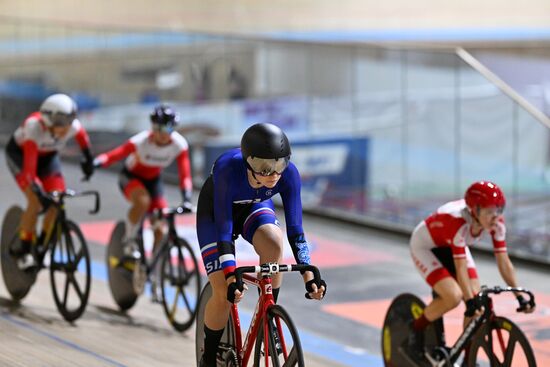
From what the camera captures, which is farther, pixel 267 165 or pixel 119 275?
pixel 119 275

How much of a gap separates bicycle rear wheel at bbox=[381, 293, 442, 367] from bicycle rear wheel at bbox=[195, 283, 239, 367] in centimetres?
146

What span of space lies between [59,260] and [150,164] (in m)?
0.88

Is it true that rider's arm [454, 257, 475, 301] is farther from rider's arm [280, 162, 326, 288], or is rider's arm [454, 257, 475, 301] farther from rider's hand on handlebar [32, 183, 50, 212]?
rider's hand on handlebar [32, 183, 50, 212]

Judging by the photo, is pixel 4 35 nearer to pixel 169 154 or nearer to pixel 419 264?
pixel 169 154

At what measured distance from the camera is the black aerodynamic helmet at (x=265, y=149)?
14.1 feet

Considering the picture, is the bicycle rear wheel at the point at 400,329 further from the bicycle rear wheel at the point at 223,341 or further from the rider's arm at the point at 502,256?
the bicycle rear wheel at the point at 223,341

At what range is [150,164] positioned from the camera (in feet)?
24.5

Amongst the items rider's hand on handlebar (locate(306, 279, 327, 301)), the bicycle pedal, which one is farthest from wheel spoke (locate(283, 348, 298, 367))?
the bicycle pedal

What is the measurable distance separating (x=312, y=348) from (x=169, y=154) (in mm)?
1584

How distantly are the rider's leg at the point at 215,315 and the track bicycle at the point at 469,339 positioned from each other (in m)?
1.36

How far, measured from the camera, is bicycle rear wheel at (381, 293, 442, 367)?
20.0 feet

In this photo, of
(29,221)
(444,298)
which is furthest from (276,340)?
(29,221)

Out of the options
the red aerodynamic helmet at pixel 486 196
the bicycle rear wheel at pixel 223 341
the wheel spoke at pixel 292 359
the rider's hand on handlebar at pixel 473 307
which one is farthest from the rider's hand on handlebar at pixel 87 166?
the wheel spoke at pixel 292 359

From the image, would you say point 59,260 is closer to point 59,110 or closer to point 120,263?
point 120,263
